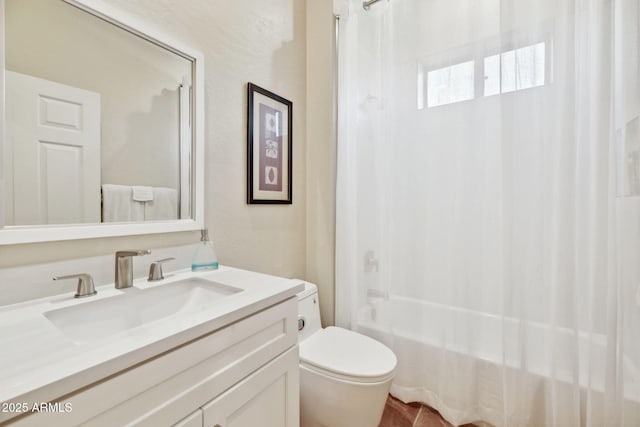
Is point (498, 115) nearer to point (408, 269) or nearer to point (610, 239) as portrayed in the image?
point (610, 239)

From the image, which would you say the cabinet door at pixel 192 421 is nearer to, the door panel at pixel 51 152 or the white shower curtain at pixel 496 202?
the door panel at pixel 51 152

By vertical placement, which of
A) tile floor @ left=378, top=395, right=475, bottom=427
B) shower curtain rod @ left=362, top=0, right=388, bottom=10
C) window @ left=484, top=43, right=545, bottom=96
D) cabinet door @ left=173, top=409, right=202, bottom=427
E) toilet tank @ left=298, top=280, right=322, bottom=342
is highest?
shower curtain rod @ left=362, top=0, right=388, bottom=10

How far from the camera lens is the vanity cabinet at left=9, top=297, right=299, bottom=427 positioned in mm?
482

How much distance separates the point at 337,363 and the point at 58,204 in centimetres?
117

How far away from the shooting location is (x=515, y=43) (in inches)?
47.3

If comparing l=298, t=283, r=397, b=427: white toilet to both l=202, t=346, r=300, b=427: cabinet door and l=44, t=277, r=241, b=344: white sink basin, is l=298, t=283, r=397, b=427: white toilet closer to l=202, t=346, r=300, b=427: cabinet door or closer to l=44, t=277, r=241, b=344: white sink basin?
l=202, t=346, r=300, b=427: cabinet door

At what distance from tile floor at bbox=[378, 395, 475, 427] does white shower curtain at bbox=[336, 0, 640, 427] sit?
60mm

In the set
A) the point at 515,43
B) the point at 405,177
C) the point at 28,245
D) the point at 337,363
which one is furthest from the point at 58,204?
the point at 515,43

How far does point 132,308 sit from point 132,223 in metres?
0.30

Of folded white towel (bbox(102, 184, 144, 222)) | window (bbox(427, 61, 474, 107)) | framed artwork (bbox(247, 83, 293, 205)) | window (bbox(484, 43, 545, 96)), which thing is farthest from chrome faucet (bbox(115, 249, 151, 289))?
window (bbox(484, 43, 545, 96))

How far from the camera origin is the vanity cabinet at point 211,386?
482 millimetres

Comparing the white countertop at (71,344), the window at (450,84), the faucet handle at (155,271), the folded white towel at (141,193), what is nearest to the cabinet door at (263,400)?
the white countertop at (71,344)

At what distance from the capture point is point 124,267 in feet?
2.95

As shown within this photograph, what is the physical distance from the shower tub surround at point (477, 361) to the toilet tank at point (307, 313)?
0.30m
